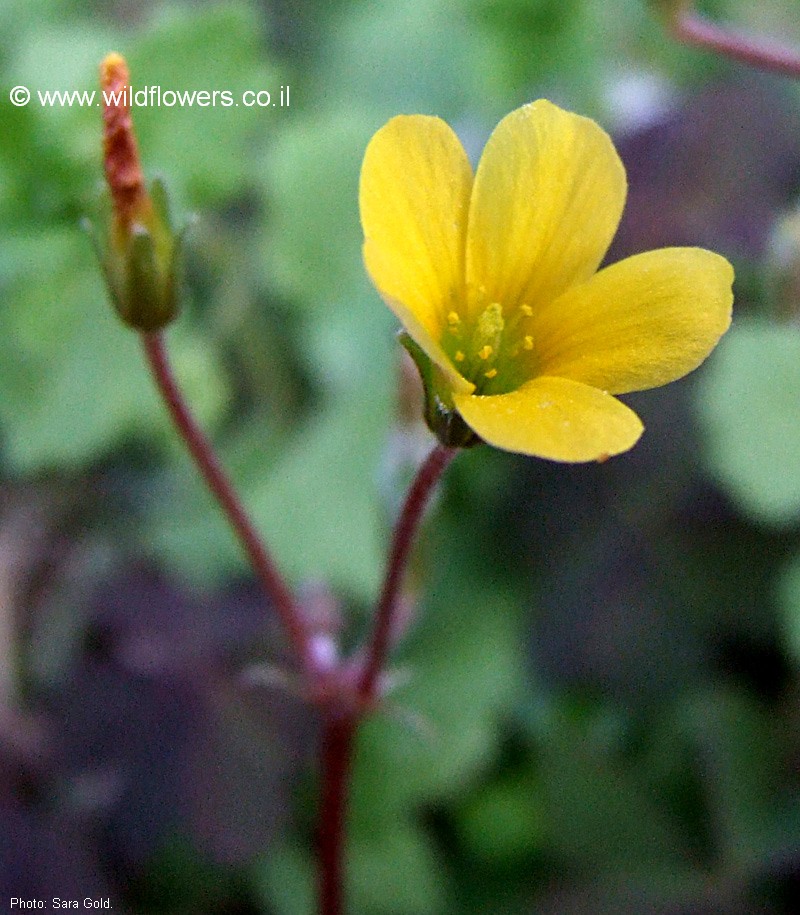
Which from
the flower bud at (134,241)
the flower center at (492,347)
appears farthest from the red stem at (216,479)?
the flower center at (492,347)

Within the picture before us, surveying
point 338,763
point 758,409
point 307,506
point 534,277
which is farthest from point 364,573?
point 534,277

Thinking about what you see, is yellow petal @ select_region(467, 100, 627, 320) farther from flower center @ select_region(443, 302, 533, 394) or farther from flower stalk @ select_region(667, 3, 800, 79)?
flower stalk @ select_region(667, 3, 800, 79)

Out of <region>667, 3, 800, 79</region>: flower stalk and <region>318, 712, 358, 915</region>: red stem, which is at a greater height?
<region>667, 3, 800, 79</region>: flower stalk

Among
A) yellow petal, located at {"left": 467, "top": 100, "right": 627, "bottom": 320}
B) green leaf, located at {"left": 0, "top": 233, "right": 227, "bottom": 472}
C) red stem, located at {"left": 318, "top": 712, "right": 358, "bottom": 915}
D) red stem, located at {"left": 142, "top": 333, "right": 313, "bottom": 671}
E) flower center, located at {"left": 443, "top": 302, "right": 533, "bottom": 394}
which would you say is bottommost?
red stem, located at {"left": 318, "top": 712, "right": 358, "bottom": 915}

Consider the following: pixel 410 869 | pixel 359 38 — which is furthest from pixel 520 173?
pixel 359 38

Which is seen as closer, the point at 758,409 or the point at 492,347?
the point at 492,347

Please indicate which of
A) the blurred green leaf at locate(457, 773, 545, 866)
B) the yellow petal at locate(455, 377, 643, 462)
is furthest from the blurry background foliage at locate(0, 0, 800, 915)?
the yellow petal at locate(455, 377, 643, 462)

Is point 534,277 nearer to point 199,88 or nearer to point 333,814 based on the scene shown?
point 333,814
